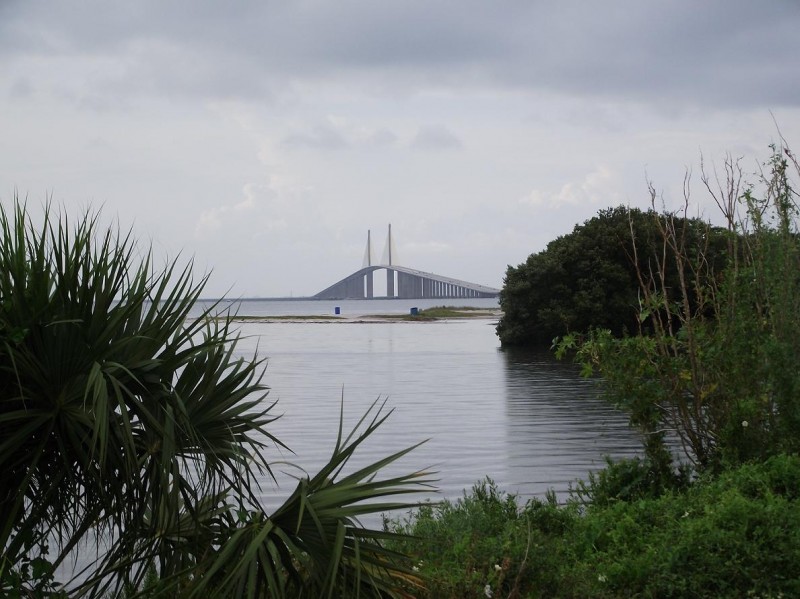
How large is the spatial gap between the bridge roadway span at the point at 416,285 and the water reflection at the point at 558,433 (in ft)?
368

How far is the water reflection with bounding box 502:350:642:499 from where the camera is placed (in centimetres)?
1134

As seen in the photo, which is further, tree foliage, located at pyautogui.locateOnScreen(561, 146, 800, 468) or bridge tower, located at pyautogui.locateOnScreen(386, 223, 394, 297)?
bridge tower, located at pyautogui.locateOnScreen(386, 223, 394, 297)

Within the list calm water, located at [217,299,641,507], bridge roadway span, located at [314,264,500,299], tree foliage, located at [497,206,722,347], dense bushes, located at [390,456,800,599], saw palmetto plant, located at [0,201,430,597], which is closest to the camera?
saw palmetto plant, located at [0,201,430,597]

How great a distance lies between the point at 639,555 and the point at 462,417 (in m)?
11.1

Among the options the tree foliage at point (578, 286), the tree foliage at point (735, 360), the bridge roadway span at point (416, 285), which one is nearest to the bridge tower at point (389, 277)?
the bridge roadway span at point (416, 285)

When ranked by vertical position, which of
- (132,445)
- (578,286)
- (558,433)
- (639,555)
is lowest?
(558,433)

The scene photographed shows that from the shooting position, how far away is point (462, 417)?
17.0 metres

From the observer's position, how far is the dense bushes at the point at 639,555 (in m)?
5.14

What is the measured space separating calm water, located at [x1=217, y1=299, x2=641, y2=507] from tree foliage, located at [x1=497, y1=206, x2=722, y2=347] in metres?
10.8

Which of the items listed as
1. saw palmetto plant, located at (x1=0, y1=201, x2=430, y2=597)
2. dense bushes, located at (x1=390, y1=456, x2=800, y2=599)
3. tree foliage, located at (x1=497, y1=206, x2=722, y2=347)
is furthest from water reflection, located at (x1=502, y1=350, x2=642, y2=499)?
tree foliage, located at (x1=497, y1=206, x2=722, y2=347)

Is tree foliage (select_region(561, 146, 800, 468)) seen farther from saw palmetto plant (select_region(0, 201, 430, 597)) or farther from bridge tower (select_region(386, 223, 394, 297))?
bridge tower (select_region(386, 223, 394, 297))

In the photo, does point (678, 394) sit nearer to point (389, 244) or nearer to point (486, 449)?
point (486, 449)

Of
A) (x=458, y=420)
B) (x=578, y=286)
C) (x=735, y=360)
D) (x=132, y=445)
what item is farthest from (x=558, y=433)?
(x=578, y=286)

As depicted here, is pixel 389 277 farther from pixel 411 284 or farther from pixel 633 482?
pixel 633 482
